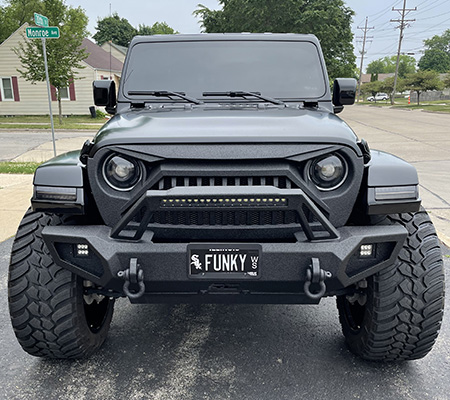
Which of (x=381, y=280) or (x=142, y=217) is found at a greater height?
→ (x=142, y=217)

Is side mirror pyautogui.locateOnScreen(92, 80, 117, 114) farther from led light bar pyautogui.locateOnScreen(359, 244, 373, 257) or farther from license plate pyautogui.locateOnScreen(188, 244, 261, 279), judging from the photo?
led light bar pyautogui.locateOnScreen(359, 244, 373, 257)

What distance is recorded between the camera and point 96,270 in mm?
2254

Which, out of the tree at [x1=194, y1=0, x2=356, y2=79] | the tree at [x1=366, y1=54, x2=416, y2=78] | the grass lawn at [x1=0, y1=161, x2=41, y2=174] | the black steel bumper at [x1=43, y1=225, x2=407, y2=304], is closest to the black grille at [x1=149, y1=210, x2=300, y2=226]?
the black steel bumper at [x1=43, y1=225, x2=407, y2=304]

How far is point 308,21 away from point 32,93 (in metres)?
19.1

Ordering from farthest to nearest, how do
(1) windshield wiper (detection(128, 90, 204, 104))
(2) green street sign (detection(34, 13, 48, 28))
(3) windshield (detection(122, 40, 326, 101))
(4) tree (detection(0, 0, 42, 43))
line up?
(4) tree (detection(0, 0, 42, 43))
(2) green street sign (detection(34, 13, 48, 28))
(3) windshield (detection(122, 40, 326, 101))
(1) windshield wiper (detection(128, 90, 204, 104))

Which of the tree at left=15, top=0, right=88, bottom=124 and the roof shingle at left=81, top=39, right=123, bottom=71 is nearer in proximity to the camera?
the tree at left=15, top=0, right=88, bottom=124

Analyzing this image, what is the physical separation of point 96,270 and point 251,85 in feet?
6.04

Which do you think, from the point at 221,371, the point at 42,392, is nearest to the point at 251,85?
the point at 221,371

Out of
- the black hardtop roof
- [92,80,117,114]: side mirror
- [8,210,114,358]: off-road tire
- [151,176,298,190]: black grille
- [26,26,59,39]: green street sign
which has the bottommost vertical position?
[8,210,114,358]: off-road tire

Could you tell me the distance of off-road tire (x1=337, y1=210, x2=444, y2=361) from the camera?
7.98 ft

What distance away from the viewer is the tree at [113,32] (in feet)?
224

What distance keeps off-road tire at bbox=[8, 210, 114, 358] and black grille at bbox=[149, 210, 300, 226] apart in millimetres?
614

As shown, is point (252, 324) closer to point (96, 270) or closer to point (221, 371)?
point (221, 371)

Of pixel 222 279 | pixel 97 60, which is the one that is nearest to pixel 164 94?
pixel 222 279
